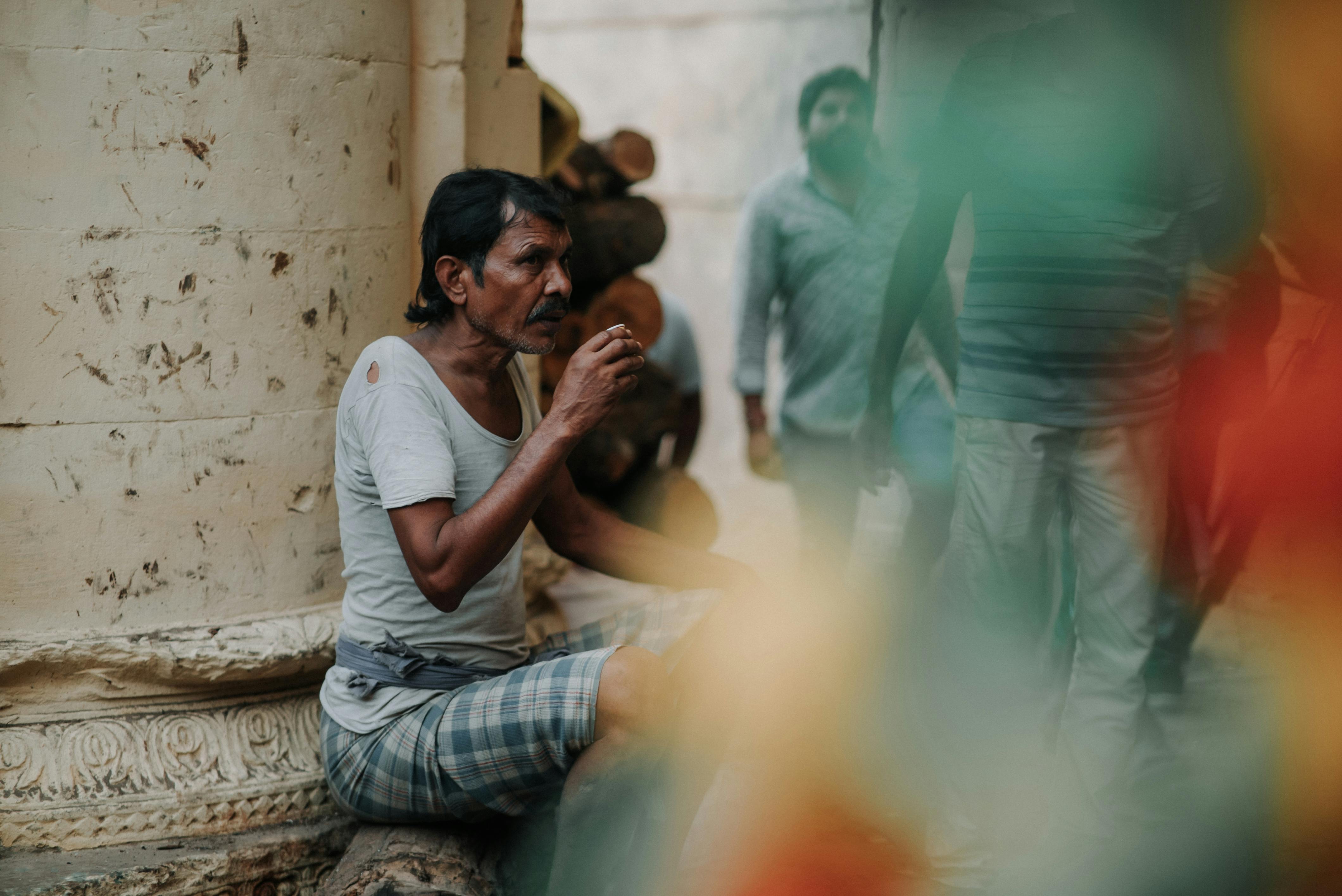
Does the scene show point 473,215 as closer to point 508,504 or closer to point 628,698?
point 508,504

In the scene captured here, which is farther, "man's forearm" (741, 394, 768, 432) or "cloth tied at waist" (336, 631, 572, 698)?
"man's forearm" (741, 394, 768, 432)

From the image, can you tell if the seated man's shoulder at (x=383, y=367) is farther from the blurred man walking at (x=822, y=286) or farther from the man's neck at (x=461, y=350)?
the blurred man walking at (x=822, y=286)

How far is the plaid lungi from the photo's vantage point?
2281 mm

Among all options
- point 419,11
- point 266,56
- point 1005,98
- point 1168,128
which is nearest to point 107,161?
point 266,56

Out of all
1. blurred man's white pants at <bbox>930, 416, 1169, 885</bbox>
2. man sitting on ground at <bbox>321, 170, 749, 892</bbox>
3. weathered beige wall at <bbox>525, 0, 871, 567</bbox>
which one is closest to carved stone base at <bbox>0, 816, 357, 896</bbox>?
man sitting on ground at <bbox>321, 170, 749, 892</bbox>

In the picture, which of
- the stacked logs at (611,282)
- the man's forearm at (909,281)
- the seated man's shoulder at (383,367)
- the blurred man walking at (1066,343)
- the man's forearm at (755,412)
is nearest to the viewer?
the seated man's shoulder at (383,367)

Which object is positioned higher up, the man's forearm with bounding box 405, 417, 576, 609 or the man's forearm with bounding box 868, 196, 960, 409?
the man's forearm with bounding box 868, 196, 960, 409

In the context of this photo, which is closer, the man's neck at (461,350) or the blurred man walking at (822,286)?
the man's neck at (461,350)

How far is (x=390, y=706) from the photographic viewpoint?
2410 millimetres

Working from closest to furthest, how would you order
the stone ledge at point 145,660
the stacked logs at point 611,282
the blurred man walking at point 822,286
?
1. the stone ledge at point 145,660
2. the blurred man walking at point 822,286
3. the stacked logs at point 611,282

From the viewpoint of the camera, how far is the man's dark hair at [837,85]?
4.16 meters

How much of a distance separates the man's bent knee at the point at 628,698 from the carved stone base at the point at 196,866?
83 centimetres

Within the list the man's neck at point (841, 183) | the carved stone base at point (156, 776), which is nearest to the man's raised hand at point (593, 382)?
the carved stone base at point (156, 776)

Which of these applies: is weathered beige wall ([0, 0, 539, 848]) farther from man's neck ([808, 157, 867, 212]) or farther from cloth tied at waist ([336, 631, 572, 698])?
man's neck ([808, 157, 867, 212])
